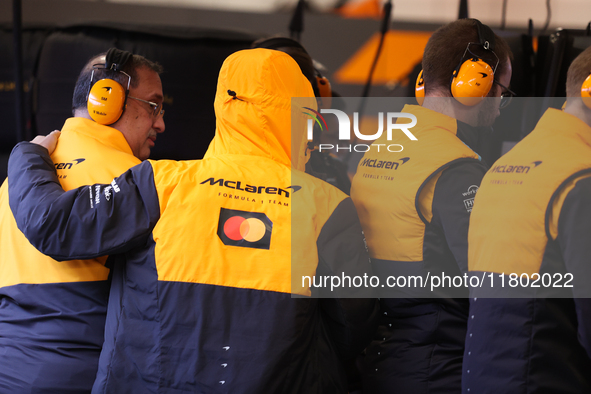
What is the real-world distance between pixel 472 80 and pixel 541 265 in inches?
26.6

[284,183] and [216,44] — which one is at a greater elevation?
[216,44]

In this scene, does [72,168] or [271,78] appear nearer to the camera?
[271,78]

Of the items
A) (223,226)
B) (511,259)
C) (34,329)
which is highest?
(223,226)

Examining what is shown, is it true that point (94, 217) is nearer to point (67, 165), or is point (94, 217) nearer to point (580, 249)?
point (67, 165)

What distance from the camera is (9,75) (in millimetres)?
2943

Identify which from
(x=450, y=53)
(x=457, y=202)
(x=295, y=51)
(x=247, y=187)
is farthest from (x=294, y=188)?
(x=295, y=51)

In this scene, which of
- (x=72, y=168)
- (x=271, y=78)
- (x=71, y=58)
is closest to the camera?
(x=271, y=78)

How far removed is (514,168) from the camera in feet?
4.17

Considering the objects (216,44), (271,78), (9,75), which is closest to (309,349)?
(271,78)

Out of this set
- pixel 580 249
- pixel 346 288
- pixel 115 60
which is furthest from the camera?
pixel 115 60

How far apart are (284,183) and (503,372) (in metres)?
0.72

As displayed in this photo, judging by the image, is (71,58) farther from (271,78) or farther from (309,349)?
(309,349)

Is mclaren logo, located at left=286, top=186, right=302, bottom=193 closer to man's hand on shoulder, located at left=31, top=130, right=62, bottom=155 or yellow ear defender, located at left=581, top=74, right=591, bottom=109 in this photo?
yellow ear defender, located at left=581, top=74, right=591, bottom=109

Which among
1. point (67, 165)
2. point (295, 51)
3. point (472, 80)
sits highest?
point (295, 51)
